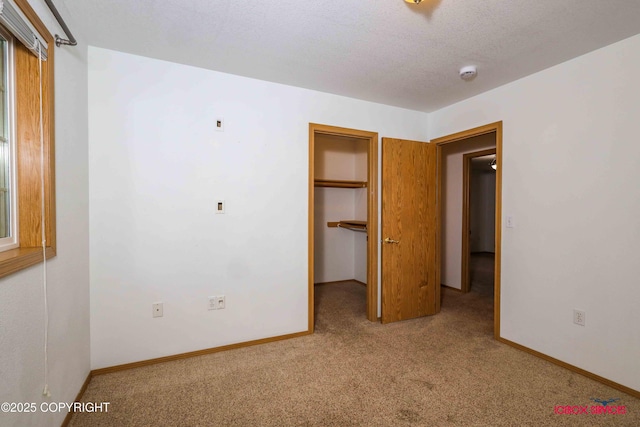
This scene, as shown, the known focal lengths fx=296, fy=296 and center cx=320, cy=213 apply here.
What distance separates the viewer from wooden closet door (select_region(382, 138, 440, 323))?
3215mm

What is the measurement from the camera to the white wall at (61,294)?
1.17m

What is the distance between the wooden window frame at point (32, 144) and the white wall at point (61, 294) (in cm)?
11

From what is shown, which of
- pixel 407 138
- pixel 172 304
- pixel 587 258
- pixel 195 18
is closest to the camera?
pixel 195 18

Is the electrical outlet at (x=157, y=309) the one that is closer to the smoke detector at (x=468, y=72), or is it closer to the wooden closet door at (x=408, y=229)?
the wooden closet door at (x=408, y=229)

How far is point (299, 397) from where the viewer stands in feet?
6.34

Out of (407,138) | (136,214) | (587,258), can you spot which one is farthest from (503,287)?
(136,214)

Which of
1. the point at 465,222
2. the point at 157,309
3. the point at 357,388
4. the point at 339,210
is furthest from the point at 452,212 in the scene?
the point at 157,309

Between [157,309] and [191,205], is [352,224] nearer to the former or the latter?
[191,205]

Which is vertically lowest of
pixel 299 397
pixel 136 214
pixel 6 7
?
pixel 299 397

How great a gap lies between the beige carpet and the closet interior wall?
82.3 inches

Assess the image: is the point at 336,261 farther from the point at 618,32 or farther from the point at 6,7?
the point at 6,7

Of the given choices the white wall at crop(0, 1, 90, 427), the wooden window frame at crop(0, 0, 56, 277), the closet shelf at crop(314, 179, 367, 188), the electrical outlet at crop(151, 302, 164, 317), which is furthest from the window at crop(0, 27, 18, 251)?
the closet shelf at crop(314, 179, 367, 188)

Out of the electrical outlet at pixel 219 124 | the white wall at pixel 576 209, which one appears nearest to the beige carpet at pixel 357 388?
the white wall at pixel 576 209

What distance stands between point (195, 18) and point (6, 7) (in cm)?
90
